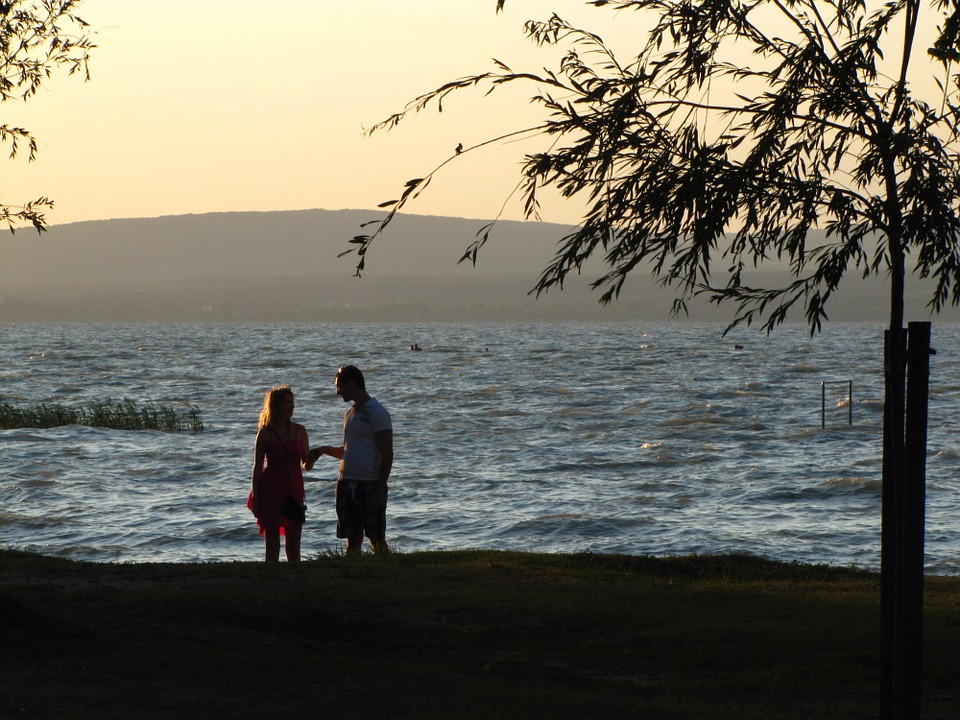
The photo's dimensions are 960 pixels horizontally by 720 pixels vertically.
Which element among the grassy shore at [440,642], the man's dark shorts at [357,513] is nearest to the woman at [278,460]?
the man's dark shorts at [357,513]

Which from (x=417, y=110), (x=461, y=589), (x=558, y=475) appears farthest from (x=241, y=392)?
(x=417, y=110)

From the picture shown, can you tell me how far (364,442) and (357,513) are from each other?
76 cm

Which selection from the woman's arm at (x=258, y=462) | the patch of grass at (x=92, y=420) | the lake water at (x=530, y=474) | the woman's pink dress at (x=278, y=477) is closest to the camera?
the woman's arm at (x=258, y=462)

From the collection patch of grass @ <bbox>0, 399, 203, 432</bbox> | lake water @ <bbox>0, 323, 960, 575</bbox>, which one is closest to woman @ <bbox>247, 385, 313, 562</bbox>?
lake water @ <bbox>0, 323, 960, 575</bbox>

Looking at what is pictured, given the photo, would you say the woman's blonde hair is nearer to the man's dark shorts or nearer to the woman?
the woman

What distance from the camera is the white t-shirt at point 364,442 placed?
12.6m

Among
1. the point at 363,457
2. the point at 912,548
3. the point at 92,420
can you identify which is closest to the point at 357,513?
the point at 363,457

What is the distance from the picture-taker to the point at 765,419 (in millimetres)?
46812

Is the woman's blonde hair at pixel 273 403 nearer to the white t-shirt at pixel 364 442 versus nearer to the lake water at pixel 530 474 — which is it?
the white t-shirt at pixel 364 442

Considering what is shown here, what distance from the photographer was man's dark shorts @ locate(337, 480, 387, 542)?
1275 cm

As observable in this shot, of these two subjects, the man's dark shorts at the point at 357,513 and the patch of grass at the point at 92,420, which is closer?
the man's dark shorts at the point at 357,513

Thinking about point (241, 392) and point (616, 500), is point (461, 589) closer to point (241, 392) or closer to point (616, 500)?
point (616, 500)

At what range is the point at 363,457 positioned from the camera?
1262cm

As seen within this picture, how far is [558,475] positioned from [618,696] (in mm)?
21790
